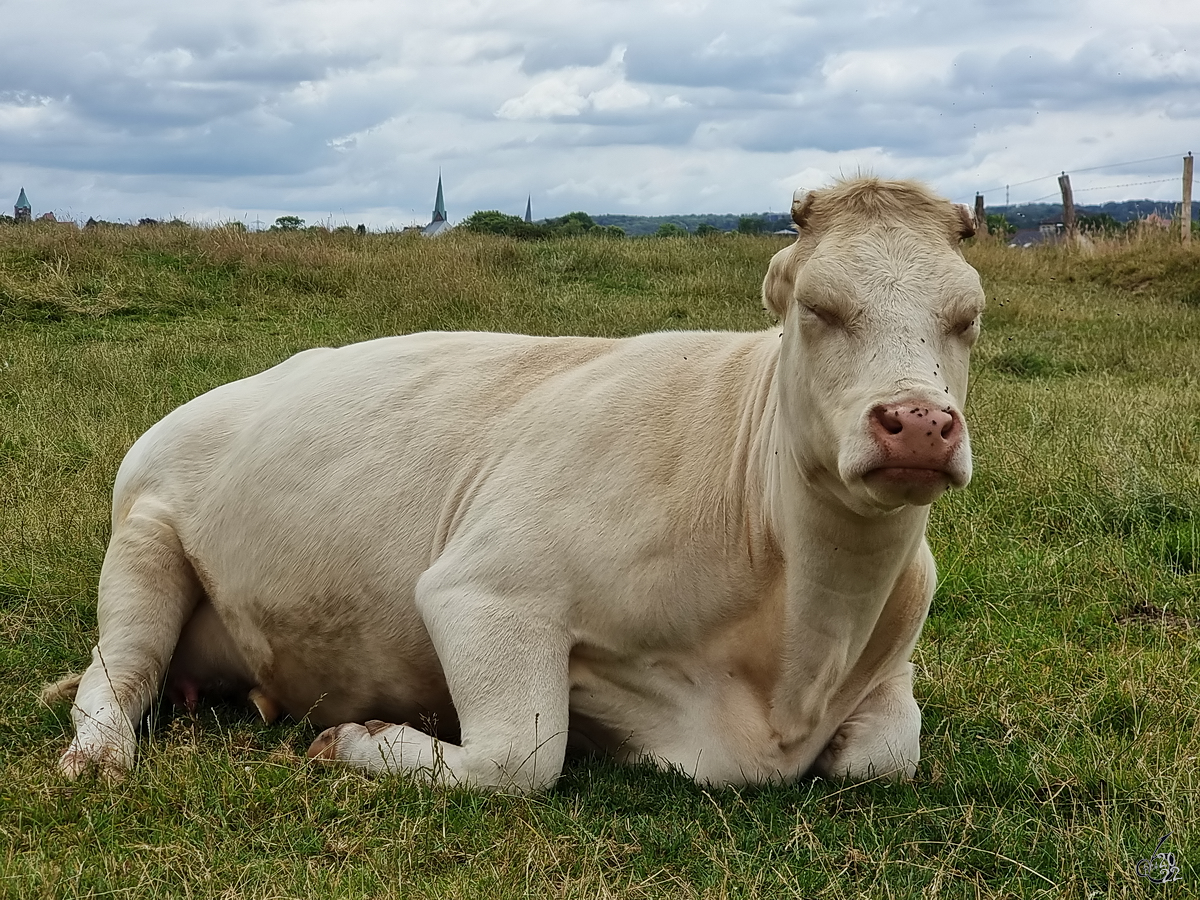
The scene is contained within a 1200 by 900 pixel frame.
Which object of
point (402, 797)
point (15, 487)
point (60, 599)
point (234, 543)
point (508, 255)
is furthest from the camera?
point (508, 255)

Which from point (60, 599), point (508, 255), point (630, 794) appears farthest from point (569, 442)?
point (508, 255)

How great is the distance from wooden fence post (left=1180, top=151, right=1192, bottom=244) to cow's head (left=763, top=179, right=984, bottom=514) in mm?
16267

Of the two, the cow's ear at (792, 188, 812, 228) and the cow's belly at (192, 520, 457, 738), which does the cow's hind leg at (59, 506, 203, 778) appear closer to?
the cow's belly at (192, 520, 457, 738)

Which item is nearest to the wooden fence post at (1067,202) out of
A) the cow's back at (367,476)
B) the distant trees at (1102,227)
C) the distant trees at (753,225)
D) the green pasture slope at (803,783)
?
the distant trees at (1102,227)

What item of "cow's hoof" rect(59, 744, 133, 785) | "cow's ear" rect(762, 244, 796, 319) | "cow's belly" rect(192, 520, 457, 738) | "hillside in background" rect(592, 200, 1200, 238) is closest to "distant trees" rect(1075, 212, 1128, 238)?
"hillside in background" rect(592, 200, 1200, 238)

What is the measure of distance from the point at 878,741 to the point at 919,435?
1.27 metres

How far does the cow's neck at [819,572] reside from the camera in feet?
11.1

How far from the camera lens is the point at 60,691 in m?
4.34

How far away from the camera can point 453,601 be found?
3.72 metres

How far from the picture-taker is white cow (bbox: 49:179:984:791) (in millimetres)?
3232

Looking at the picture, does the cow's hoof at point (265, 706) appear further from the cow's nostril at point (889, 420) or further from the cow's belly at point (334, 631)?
the cow's nostril at point (889, 420)

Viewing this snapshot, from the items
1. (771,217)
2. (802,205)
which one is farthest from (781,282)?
(771,217)

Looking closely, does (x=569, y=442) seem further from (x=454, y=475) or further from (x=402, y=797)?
(x=402, y=797)

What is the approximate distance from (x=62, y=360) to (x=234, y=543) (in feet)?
23.3
